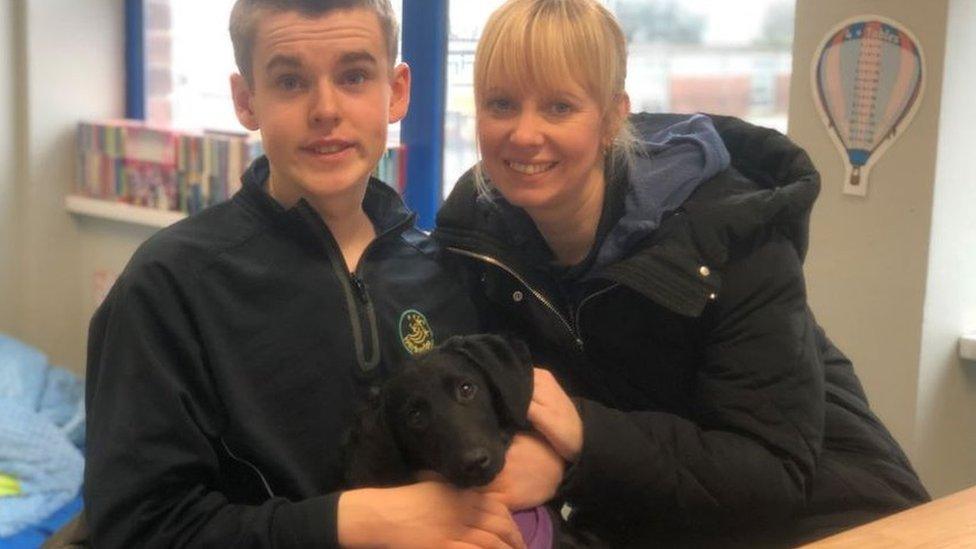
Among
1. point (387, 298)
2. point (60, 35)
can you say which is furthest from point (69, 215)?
point (387, 298)

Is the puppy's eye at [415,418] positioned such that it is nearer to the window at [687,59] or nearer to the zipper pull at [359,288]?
the zipper pull at [359,288]

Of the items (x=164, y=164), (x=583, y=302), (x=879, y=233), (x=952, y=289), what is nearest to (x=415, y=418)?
(x=583, y=302)

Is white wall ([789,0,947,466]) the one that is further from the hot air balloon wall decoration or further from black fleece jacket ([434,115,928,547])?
black fleece jacket ([434,115,928,547])

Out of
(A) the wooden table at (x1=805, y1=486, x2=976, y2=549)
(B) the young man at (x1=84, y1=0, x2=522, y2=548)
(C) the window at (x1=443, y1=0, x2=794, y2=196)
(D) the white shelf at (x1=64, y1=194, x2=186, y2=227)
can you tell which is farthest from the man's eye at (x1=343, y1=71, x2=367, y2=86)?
(D) the white shelf at (x1=64, y1=194, x2=186, y2=227)

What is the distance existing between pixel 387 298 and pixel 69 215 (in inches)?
109

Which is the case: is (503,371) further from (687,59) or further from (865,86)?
(687,59)

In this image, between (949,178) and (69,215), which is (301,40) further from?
(69,215)

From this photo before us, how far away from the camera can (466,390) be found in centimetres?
141

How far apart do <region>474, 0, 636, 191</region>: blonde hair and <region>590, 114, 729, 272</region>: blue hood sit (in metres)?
0.10

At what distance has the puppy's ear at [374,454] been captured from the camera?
1.45 metres

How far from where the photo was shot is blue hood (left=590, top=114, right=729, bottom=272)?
1583 millimetres

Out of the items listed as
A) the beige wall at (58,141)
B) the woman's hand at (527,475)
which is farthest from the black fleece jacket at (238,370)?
the beige wall at (58,141)

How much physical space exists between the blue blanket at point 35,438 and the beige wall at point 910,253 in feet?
6.47

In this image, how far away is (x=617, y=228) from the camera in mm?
1599
